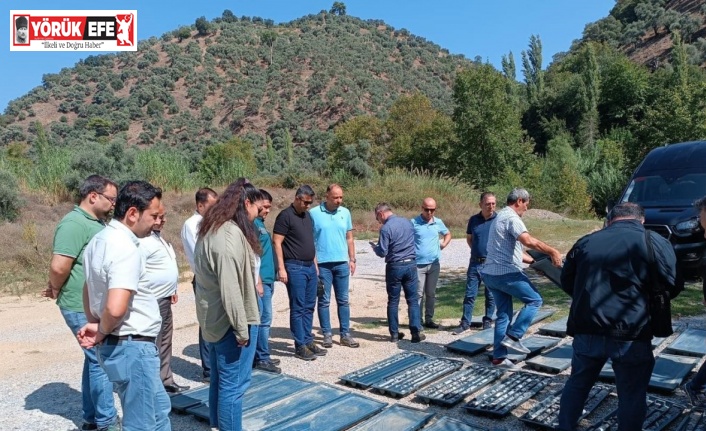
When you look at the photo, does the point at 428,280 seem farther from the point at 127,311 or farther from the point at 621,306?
the point at 127,311

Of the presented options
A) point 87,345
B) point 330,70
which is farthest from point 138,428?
point 330,70

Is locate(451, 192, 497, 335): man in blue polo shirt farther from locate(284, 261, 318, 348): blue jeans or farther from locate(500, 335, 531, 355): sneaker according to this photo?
locate(284, 261, 318, 348): blue jeans

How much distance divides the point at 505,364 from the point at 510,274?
1.07 metres

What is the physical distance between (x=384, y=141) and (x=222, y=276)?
4498 centimetres

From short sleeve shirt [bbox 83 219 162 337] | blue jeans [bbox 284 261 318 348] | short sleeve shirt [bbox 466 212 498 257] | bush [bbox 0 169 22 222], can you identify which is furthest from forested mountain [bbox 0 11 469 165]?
short sleeve shirt [bbox 83 219 162 337]

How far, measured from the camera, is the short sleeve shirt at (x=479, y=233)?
745 cm

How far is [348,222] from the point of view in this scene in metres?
7.14

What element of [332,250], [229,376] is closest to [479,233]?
[332,250]

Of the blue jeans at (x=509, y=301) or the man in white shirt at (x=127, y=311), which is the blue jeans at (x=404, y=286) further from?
the man in white shirt at (x=127, y=311)

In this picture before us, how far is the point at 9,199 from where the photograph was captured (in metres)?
17.7

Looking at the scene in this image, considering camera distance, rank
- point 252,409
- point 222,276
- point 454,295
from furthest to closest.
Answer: point 454,295 < point 252,409 < point 222,276

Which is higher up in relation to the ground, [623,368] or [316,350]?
[623,368]

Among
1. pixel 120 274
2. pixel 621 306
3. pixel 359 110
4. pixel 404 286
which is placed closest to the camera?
pixel 120 274

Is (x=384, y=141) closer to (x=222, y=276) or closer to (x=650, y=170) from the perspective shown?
(x=650, y=170)
